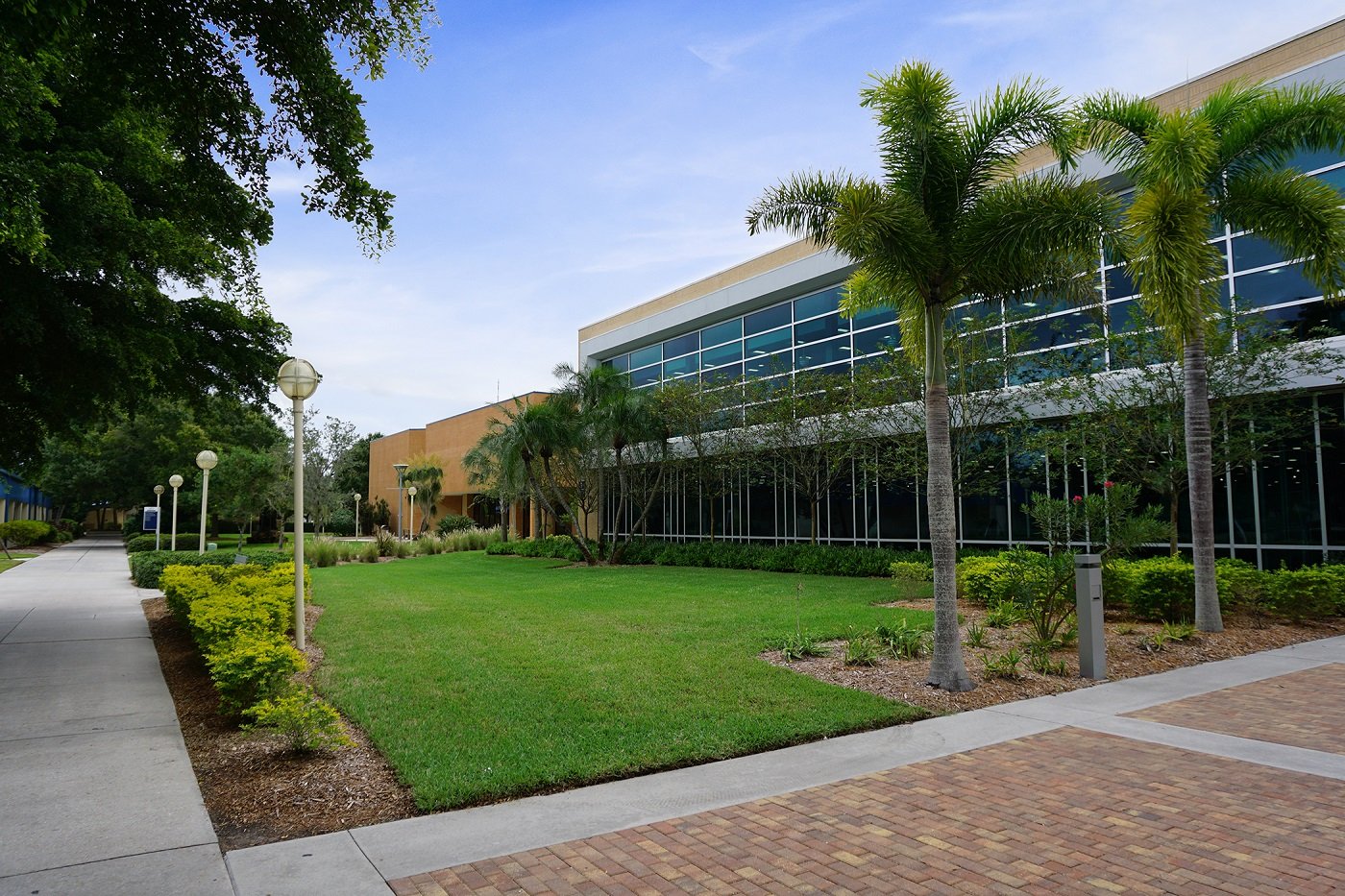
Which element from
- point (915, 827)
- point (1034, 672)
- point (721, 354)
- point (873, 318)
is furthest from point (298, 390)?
point (721, 354)

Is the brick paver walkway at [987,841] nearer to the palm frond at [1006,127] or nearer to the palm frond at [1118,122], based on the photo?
the palm frond at [1006,127]

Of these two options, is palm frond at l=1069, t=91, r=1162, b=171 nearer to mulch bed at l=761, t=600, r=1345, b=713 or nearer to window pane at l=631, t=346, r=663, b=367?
mulch bed at l=761, t=600, r=1345, b=713

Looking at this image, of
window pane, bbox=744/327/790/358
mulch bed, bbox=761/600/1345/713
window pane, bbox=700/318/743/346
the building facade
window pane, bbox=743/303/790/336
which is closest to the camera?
mulch bed, bbox=761/600/1345/713

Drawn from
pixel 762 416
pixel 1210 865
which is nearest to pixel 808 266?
pixel 762 416

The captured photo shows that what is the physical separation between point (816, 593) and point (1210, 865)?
12661 millimetres

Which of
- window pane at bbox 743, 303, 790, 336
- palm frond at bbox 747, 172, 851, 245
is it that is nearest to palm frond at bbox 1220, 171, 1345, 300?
palm frond at bbox 747, 172, 851, 245

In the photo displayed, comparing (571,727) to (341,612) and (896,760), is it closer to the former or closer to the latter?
(896,760)

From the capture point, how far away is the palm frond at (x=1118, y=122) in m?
11.7

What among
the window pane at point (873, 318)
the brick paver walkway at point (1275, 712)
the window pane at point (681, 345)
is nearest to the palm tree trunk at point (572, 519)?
the window pane at point (681, 345)

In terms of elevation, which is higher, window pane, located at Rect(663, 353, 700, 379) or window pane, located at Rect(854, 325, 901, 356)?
window pane, located at Rect(663, 353, 700, 379)

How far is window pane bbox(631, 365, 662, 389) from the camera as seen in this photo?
111 ft

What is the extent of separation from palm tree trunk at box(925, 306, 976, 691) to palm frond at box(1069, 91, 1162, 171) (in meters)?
5.35

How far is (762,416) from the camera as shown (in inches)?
947

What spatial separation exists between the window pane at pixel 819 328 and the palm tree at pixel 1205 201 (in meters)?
13.1
